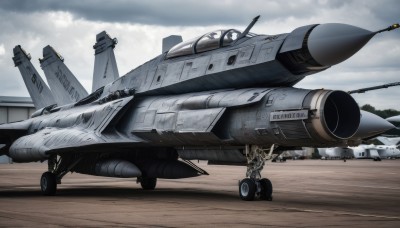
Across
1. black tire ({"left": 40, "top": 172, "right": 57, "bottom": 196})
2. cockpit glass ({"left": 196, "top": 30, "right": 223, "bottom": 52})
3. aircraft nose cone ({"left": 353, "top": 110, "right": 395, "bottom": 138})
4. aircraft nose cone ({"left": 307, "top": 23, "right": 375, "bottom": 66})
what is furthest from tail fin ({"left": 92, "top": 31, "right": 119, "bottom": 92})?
aircraft nose cone ({"left": 307, "top": 23, "right": 375, "bottom": 66})

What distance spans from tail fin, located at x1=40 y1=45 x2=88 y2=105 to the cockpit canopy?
6.07 meters

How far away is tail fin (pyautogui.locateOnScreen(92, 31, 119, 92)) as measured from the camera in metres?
19.4

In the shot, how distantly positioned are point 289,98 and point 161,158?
5.38m

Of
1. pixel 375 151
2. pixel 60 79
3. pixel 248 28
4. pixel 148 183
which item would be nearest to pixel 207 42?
pixel 248 28

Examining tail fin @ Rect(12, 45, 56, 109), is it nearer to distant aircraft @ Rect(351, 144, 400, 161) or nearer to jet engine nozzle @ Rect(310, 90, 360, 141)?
jet engine nozzle @ Rect(310, 90, 360, 141)

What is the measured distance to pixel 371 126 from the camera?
1323 cm

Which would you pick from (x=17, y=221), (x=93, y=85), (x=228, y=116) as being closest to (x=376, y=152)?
(x=93, y=85)

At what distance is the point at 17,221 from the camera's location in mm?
9219

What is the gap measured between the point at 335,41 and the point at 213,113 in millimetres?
2978

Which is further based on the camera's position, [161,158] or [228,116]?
[161,158]

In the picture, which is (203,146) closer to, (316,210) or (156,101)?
(156,101)

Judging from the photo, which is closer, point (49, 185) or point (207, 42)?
point (207, 42)

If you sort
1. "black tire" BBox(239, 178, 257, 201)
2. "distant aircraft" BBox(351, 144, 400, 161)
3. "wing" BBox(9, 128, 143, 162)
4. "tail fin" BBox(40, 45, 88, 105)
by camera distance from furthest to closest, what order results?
"distant aircraft" BBox(351, 144, 400, 161) → "tail fin" BBox(40, 45, 88, 105) → "wing" BBox(9, 128, 143, 162) → "black tire" BBox(239, 178, 257, 201)

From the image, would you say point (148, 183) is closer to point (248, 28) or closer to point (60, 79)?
point (60, 79)
